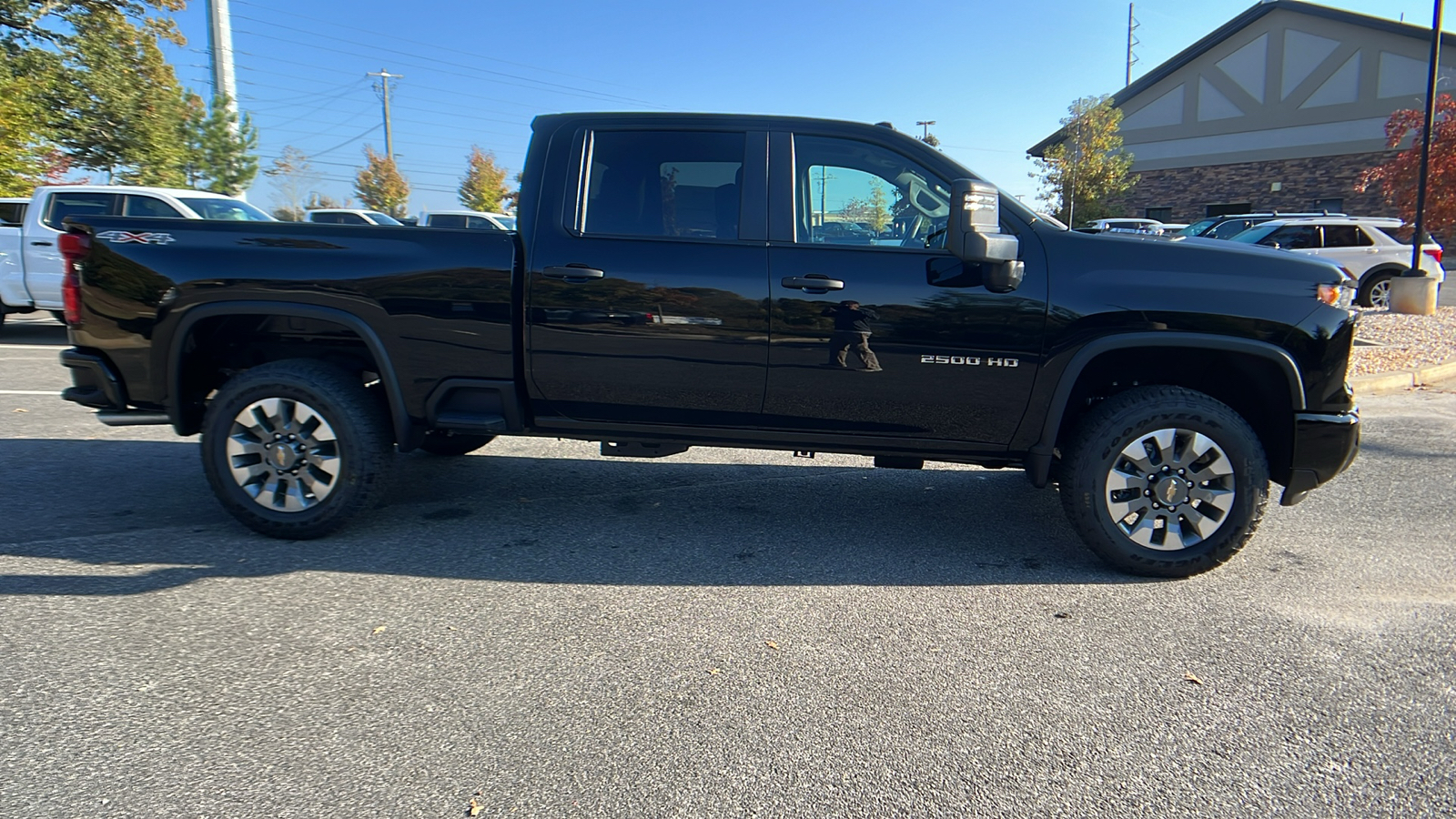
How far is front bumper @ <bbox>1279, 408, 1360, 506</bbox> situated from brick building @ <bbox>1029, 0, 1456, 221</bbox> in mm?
33251

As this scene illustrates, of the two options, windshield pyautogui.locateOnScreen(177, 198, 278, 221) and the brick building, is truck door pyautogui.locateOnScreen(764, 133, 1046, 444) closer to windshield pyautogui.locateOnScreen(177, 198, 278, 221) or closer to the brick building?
windshield pyautogui.locateOnScreen(177, 198, 278, 221)

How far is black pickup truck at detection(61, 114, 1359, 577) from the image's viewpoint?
3.86 metres

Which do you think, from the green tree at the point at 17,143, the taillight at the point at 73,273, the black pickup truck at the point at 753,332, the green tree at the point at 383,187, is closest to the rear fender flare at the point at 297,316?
the black pickup truck at the point at 753,332

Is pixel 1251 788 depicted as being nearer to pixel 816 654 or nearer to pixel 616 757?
pixel 816 654

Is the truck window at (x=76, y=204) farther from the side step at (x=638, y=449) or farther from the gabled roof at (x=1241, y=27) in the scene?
the gabled roof at (x=1241, y=27)

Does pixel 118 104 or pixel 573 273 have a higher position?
pixel 118 104

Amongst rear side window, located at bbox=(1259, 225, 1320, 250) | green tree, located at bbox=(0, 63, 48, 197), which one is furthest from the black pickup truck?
green tree, located at bbox=(0, 63, 48, 197)

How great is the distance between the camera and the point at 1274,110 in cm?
3328

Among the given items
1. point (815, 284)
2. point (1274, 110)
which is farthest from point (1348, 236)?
point (1274, 110)

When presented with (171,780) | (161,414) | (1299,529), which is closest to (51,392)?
(161,414)

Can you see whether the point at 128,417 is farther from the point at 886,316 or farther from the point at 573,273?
the point at 886,316

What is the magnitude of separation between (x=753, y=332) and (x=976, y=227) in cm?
107

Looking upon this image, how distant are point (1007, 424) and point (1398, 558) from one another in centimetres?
211

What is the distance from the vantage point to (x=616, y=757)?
8.29 feet
